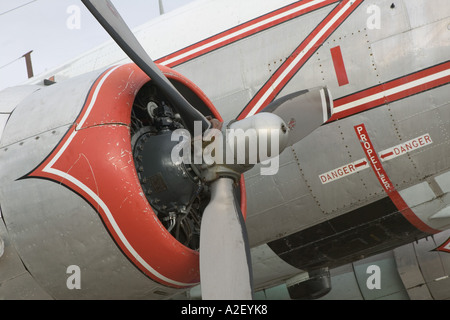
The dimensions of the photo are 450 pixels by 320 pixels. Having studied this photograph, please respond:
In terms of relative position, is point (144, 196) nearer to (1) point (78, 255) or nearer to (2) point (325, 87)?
(1) point (78, 255)

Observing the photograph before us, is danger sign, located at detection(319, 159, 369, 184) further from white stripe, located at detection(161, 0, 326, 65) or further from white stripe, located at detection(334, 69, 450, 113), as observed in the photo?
white stripe, located at detection(161, 0, 326, 65)

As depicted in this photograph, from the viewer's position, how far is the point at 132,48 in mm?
5855

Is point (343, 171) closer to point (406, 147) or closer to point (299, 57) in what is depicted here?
point (406, 147)

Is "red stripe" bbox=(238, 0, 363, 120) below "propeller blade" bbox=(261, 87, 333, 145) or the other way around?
the other way around

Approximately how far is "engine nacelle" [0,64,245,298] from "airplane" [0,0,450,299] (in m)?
0.01

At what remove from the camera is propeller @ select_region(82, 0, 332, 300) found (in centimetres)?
558

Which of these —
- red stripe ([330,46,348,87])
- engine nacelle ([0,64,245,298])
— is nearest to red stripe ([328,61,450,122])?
red stripe ([330,46,348,87])

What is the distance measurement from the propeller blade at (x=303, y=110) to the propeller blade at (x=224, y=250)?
95 cm

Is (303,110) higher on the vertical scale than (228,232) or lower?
higher

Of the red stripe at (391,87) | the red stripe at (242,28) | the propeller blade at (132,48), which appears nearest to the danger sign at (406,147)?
the red stripe at (391,87)

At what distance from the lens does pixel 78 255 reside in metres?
5.74

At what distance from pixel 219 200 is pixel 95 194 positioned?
3.80ft

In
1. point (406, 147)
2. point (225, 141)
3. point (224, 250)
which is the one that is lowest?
point (224, 250)

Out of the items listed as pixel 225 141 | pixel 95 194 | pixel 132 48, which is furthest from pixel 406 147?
pixel 95 194
